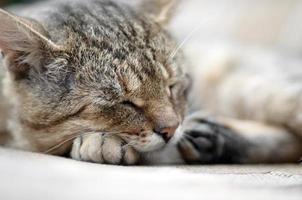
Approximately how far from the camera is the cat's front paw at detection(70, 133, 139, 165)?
4.06 feet

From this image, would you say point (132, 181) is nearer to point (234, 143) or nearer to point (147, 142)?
point (147, 142)

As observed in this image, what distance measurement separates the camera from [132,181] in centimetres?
100

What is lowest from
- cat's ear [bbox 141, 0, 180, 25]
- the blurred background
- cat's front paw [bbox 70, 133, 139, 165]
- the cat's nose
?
cat's front paw [bbox 70, 133, 139, 165]

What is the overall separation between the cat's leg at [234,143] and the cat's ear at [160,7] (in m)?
0.33

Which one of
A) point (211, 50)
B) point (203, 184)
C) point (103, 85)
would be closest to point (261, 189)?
point (203, 184)

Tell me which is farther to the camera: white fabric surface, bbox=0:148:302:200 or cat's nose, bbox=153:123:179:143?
cat's nose, bbox=153:123:179:143

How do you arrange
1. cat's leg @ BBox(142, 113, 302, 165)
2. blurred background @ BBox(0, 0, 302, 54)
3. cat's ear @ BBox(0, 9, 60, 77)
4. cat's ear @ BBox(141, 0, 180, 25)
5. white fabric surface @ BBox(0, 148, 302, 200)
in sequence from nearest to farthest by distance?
white fabric surface @ BBox(0, 148, 302, 200) < cat's ear @ BBox(0, 9, 60, 77) < cat's leg @ BBox(142, 113, 302, 165) < cat's ear @ BBox(141, 0, 180, 25) < blurred background @ BBox(0, 0, 302, 54)

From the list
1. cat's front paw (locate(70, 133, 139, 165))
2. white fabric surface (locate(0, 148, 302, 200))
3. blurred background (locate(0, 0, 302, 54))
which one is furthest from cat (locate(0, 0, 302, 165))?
blurred background (locate(0, 0, 302, 54))

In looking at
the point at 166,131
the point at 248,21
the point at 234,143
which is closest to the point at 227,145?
the point at 234,143

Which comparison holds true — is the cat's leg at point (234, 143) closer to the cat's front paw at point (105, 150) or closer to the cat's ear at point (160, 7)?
the cat's front paw at point (105, 150)

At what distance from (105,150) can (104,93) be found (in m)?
0.14

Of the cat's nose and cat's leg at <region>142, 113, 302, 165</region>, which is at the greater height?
the cat's nose

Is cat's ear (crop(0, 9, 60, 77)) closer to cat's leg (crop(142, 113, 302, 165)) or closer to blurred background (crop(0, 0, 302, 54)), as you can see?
cat's leg (crop(142, 113, 302, 165))

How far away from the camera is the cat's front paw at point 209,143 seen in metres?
1.36
